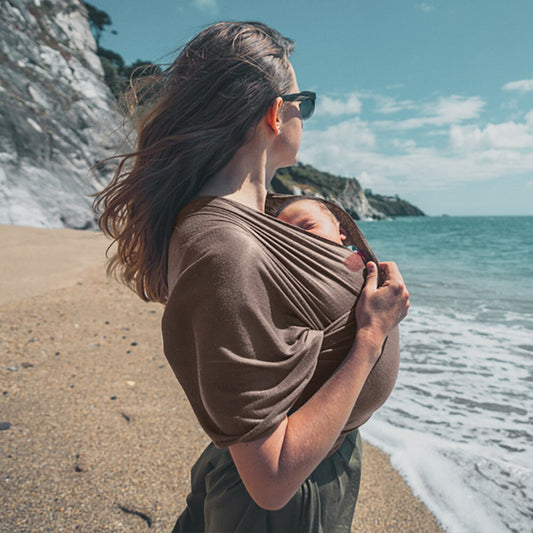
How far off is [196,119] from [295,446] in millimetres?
823

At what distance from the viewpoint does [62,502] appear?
2324mm

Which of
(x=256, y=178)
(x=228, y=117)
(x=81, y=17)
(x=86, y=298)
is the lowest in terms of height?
(x=86, y=298)

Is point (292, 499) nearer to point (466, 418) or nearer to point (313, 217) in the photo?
point (313, 217)

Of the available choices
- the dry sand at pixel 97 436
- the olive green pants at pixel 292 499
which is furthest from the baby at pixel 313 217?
the dry sand at pixel 97 436

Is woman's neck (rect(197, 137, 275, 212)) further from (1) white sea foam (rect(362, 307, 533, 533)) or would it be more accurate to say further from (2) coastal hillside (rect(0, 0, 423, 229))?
(2) coastal hillside (rect(0, 0, 423, 229))

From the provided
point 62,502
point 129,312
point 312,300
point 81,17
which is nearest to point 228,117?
point 312,300

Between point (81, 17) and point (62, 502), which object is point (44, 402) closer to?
point (62, 502)

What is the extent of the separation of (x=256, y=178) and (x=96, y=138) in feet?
72.3

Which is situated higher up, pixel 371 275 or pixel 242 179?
pixel 242 179

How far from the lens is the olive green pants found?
1.11 meters

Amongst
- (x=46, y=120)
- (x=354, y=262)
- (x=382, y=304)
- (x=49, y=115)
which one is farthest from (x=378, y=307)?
(x=49, y=115)

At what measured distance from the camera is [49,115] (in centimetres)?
1873

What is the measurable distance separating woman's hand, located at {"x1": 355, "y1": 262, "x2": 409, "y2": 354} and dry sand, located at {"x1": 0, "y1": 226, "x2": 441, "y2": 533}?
73.6 inches

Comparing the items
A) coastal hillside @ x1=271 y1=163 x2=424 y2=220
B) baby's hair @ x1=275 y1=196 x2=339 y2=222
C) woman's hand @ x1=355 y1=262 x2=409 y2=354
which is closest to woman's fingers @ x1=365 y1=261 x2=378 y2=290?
woman's hand @ x1=355 y1=262 x2=409 y2=354
